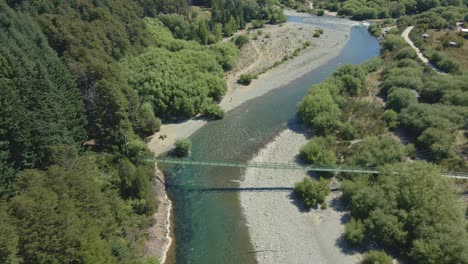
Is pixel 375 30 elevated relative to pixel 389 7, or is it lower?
lower

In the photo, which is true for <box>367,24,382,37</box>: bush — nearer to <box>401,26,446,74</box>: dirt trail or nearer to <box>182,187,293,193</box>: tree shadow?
<box>401,26,446,74</box>: dirt trail

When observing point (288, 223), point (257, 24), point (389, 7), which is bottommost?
point (288, 223)

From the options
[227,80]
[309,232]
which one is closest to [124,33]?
[227,80]

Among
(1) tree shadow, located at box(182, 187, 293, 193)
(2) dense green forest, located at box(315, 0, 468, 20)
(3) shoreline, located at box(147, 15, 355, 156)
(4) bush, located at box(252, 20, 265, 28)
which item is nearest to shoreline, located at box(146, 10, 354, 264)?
(3) shoreline, located at box(147, 15, 355, 156)

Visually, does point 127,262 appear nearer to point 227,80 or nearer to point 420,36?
point 227,80

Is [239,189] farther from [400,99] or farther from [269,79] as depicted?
[269,79]

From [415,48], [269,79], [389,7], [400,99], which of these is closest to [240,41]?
[269,79]
